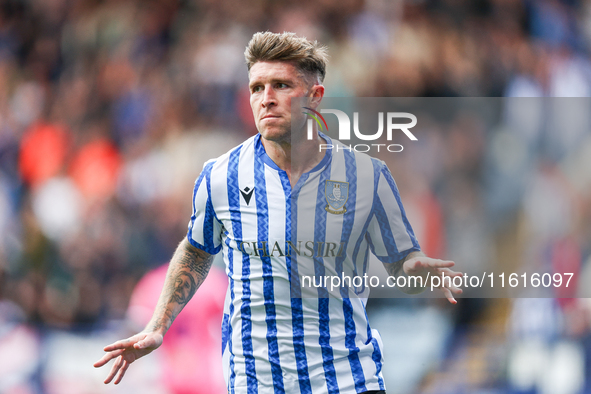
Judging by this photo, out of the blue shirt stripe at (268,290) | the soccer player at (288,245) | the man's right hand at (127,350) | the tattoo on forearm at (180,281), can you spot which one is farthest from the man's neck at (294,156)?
the man's right hand at (127,350)

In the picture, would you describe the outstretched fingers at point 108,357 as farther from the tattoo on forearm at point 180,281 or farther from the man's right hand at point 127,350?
the tattoo on forearm at point 180,281

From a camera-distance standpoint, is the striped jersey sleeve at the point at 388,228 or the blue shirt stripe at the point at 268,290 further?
the striped jersey sleeve at the point at 388,228

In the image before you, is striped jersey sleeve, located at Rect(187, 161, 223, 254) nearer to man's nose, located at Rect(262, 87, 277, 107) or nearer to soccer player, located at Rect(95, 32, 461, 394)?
soccer player, located at Rect(95, 32, 461, 394)

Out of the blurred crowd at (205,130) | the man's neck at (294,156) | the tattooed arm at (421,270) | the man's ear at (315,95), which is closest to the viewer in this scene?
the tattooed arm at (421,270)

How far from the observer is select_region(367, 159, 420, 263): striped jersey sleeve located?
2951 millimetres

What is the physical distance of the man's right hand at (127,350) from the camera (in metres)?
2.65

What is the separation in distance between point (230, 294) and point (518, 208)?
2.90 m

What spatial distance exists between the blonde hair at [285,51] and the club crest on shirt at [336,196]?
0.59m

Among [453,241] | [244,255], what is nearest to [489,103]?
[453,241]

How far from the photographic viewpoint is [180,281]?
9.96ft

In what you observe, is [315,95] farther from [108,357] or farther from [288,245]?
[108,357]

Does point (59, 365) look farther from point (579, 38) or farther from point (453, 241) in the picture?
point (579, 38)

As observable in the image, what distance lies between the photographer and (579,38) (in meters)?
6.64

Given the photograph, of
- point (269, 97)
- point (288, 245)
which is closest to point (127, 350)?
point (288, 245)
